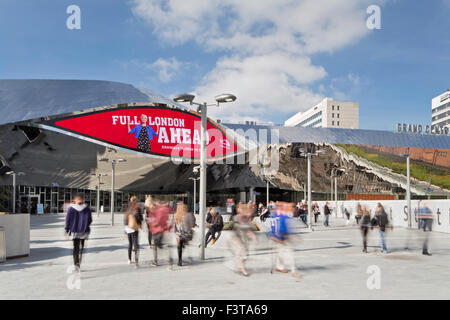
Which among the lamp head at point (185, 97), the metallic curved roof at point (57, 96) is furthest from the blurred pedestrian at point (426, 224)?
the metallic curved roof at point (57, 96)

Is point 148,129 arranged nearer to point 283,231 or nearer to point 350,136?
point 350,136

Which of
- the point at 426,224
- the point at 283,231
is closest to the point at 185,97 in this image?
the point at 283,231

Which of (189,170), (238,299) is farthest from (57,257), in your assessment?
(189,170)

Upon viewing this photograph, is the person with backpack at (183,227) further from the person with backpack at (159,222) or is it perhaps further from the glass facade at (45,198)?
the glass facade at (45,198)

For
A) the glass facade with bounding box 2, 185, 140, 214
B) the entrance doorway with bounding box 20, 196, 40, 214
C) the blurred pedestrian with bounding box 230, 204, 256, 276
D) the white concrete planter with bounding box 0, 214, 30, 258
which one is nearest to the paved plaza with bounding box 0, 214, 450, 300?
the white concrete planter with bounding box 0, 214, 30, 258

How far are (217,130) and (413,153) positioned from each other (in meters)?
36.0

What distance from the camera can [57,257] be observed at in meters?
11.7

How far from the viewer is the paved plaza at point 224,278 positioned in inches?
272

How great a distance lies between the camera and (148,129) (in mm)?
55281

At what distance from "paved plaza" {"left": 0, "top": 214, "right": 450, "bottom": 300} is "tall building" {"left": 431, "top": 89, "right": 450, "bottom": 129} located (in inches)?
5067

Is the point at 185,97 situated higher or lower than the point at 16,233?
higher

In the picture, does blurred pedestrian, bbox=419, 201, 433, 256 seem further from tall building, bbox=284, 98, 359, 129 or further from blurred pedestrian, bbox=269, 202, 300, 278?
tall building, bbox=284, 98, 359, 129

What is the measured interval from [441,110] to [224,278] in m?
143
